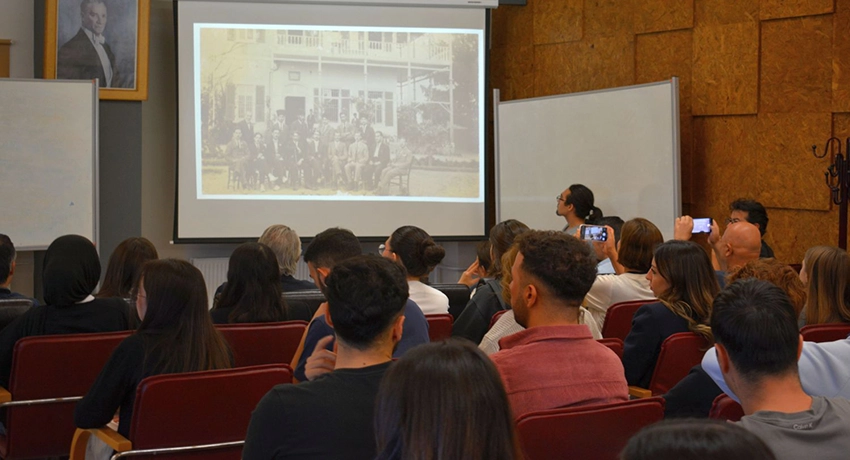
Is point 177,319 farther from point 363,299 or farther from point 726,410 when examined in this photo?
point 726,410

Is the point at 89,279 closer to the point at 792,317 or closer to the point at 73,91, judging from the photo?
the point at 792,317

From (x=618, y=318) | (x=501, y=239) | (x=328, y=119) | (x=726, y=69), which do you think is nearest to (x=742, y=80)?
(x=726, y=69)

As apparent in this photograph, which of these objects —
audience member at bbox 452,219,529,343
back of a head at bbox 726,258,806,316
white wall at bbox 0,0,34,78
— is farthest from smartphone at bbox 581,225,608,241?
white wall at bbox 0,0,34,78

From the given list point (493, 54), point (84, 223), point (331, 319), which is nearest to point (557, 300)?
point (331, 319)

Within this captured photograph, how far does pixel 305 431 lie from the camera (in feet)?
5.38

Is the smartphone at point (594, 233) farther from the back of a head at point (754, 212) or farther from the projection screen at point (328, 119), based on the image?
the projection screen at point (328, 119)

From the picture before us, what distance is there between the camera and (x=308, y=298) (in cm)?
363

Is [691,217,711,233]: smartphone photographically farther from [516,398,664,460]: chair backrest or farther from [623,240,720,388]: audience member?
[516,398,664,460]: chair backrest

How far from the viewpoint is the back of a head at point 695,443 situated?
0.81m

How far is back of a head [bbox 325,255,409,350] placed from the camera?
179 centimetres

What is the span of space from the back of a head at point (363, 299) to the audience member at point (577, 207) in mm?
4492

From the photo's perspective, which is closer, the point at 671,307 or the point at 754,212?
the point at 671,307

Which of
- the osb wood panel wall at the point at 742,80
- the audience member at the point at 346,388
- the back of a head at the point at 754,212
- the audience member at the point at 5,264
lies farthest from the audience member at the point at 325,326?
the osb wood panel wall at the point at 742,80

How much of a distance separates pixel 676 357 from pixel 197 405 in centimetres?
154
